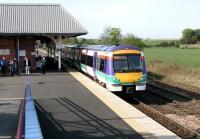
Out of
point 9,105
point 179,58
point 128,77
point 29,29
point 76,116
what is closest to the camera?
point 76,116

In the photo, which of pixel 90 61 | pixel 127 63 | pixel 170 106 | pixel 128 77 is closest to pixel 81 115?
pixel 170 106

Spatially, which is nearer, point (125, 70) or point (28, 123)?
point (28, 123)

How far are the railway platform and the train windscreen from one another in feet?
4.98

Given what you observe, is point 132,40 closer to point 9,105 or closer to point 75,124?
point 9,105

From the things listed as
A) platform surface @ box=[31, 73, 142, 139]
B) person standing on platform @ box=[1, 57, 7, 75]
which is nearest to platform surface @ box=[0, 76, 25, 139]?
platform surface @ box=[31, 73, 142, 139]

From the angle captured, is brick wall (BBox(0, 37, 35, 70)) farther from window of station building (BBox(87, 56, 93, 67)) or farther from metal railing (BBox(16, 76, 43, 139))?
metal railing (BBox(16, 76, 43, 139))

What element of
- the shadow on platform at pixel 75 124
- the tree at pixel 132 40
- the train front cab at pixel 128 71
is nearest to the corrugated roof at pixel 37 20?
the train front cab at pixel 128 71

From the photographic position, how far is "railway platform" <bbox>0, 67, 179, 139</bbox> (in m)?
12.8

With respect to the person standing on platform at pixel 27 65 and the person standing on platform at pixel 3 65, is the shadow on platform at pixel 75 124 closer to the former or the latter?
the person standing on platform at pixel 27 65

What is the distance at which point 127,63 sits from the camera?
2323 cm

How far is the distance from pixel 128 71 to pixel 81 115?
7633mm

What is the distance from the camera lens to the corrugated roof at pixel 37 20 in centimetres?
3772

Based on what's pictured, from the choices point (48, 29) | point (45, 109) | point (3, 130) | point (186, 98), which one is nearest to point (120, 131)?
point (3, 130)

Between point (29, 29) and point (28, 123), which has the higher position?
point (29, 29)
